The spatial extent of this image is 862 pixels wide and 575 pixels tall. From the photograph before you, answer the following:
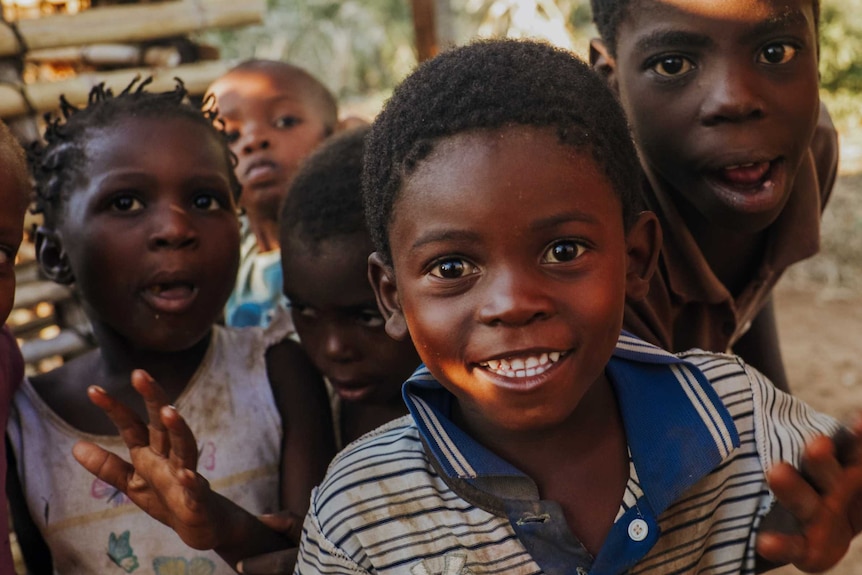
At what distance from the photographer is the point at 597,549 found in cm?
149

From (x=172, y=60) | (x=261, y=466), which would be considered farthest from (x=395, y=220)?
(x=172, y=60)

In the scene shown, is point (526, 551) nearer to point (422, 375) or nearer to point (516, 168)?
point (422, 375)

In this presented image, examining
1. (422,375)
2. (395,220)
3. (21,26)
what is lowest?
(422,375)

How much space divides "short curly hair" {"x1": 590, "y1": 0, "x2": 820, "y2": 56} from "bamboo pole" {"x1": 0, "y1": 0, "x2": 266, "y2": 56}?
174 cm

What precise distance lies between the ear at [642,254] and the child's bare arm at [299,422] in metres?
0.89

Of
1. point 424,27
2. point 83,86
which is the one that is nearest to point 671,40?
point 83,86

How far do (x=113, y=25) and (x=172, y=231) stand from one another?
5.56ft

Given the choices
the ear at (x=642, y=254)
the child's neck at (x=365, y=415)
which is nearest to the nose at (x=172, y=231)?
the child's neck at (x=365, y=415)

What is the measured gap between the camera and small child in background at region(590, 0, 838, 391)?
1.95m

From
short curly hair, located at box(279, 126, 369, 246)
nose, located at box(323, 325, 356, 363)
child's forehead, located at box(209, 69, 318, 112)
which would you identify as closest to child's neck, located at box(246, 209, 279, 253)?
child's forehead, located at box(209, 69, 318, 112)

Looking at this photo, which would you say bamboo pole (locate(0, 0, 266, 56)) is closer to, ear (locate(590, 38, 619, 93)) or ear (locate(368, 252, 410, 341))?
ear (locate(590, 38, 619, 93))

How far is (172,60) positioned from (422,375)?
232 cm

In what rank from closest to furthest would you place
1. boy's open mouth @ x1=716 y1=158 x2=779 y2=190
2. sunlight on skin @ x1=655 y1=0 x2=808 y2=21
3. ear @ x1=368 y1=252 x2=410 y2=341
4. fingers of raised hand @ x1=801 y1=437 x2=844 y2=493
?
fingers of raised hand @ x1=801 y1=437 x2=844 y2=493 → ear @ x1=368 y1=252 x2=410 y2=341 → sunlight on skin @ x1=655 y1=0 x2=808 y2=21 → boy's open mouth @ x1=716 y1=158 x2=779 y2=190

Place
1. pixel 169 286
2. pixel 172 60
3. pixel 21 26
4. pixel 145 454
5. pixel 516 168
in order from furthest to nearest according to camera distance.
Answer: pixel 172 60 → pixel 21 26 → pixel 169 286 → pixel 145 454 → pixel 516 168
